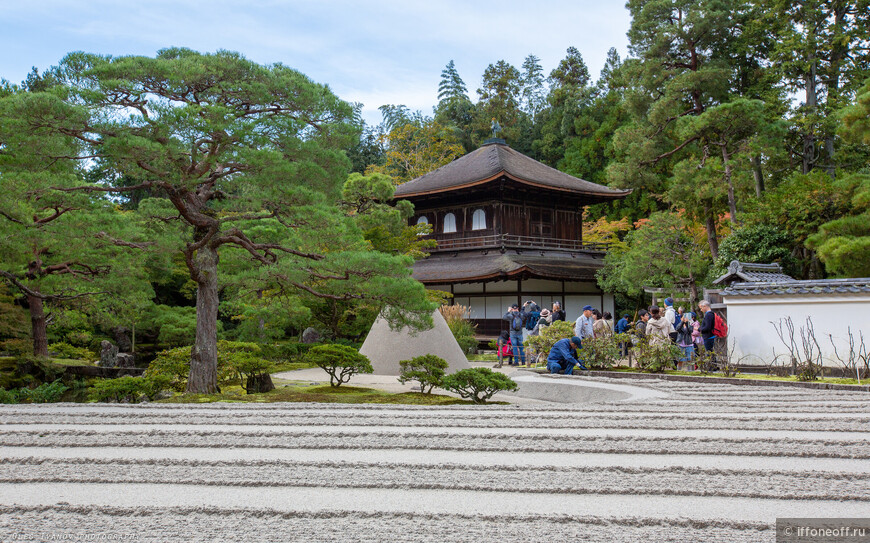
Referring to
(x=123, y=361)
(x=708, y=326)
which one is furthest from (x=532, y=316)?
(x=123, y=361)

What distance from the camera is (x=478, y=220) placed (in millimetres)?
25375

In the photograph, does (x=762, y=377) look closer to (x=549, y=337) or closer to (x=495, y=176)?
(x=549, y=337)

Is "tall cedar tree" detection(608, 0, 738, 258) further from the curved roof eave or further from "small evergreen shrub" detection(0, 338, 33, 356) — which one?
"small evergreen shrub" detection(0, 338, 33, 356)

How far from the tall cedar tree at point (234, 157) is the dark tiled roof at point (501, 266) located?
12.4m

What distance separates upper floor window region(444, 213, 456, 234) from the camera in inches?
1024

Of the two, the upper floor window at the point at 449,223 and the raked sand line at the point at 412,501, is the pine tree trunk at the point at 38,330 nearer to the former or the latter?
the raked sand line at the point at 412,501

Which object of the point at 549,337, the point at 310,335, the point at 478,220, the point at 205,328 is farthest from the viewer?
the point at 478,220

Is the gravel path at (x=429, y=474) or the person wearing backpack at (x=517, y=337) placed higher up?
the person wearing backpack at (x=517, y=337)

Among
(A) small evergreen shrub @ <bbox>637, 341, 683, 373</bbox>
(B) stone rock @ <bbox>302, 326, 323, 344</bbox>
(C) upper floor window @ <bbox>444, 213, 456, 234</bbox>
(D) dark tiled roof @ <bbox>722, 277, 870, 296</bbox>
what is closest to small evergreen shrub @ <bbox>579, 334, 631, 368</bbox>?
(A) small evergreen shrub @ <bbox>637, 341, 683, 373</bbox>

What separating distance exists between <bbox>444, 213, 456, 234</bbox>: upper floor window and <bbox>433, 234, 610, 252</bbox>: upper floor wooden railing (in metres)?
0.42

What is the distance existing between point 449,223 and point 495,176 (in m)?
3.50

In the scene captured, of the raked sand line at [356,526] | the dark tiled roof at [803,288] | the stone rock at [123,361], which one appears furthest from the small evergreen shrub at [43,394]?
the dark tiled roof at [803,288]

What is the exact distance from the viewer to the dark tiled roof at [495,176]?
79.5 feet

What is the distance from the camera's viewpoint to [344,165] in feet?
30.3
